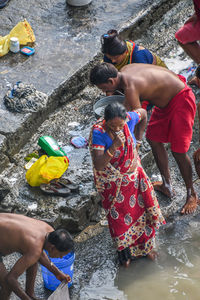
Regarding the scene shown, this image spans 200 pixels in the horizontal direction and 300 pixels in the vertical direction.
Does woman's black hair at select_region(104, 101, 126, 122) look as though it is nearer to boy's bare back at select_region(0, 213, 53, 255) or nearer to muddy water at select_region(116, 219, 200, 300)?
boy's bare back at select_region(0, 213, 53, 255)

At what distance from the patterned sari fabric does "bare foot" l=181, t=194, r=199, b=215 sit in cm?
77

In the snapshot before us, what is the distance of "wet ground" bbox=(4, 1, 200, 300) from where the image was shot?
4.57 m

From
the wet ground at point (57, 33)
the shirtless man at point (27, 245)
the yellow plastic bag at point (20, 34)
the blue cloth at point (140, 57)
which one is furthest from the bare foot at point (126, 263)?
the yellow plastic bag at point (20, 34)

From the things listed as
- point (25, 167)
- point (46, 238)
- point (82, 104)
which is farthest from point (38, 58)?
point (46, 238)

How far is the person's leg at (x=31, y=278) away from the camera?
4055 millimetres

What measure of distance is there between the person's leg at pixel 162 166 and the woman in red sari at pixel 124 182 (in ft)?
2.44

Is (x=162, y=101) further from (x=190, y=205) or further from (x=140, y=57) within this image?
(x=190, y=205)

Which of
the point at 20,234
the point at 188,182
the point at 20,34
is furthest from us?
the point at 20,34

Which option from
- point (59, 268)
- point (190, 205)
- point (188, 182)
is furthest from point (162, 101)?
point (59, 268)

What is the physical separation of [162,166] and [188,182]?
322mm

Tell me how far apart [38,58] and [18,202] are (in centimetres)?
238

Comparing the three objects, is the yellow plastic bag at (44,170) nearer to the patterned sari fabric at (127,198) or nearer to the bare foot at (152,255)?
the patterned sari fabric at (127,198)

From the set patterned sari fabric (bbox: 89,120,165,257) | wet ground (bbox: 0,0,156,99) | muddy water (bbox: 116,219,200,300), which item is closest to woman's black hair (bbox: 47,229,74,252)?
patterned sari fabric (bbox: 89,120,165,257)

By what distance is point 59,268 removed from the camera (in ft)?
13.9
